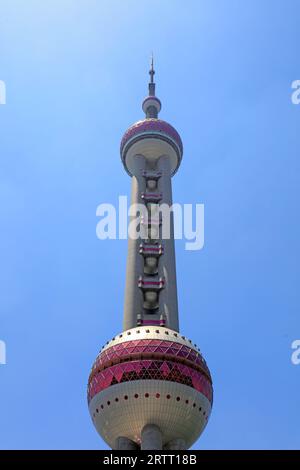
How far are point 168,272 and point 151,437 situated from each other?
83.5ft

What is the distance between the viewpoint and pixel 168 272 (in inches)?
2832

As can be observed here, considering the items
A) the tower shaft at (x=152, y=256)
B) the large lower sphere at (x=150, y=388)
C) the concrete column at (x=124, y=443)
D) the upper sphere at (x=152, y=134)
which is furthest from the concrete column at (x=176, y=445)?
the upper sphere at (x=152, y=134)

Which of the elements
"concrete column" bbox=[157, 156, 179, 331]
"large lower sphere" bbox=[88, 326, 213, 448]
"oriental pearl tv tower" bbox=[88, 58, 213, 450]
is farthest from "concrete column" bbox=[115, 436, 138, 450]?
"concrete column" bbox=[157, 156, 179, 331]

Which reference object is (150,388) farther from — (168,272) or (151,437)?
(168,272)

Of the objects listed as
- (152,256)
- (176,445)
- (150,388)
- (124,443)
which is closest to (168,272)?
(152,256)

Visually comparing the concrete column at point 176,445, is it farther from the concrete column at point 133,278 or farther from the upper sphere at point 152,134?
the upper sphere at point 152,134

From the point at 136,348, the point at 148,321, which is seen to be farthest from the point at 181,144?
the point at 136,348

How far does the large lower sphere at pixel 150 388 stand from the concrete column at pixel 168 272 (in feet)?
38.6

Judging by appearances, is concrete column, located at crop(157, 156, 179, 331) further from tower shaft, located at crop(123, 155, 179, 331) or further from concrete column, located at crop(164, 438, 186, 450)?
concrete column, located at crop(164, 438, 186, 450)

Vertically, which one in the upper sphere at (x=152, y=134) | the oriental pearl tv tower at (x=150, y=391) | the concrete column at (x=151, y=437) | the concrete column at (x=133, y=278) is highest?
the upper sphere at (x=152, y=134)

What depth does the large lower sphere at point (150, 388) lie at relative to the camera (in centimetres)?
5122

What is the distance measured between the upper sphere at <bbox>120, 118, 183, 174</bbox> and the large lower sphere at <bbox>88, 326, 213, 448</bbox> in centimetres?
3730

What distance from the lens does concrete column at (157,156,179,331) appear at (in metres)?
68.1

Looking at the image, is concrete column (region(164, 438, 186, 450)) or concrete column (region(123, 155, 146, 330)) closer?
concrete column (region(164, 438, 186, 450))
